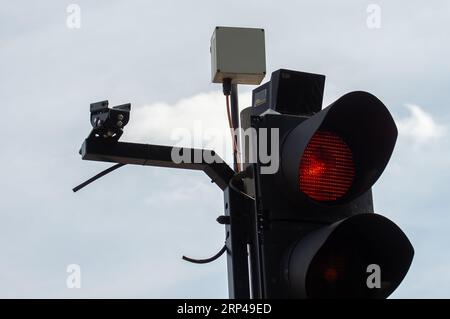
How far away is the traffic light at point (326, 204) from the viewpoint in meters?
3.32

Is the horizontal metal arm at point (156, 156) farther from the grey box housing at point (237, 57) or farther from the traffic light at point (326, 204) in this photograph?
the grey box housing at point (237, 57)

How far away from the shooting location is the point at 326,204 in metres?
3.50

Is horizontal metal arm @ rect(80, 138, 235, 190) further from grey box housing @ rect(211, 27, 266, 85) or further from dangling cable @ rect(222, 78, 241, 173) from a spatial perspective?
grey box housing @ rect(211, 27, 266, 85)

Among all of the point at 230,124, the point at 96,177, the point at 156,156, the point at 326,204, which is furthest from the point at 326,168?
the point at 96,177

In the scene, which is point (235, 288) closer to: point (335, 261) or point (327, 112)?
point (335, 261)

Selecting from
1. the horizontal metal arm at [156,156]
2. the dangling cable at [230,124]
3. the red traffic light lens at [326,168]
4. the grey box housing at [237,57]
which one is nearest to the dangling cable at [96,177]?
the horizontal metal arm at [156,156]

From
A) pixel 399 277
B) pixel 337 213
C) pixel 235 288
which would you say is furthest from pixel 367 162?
pixel 235 288

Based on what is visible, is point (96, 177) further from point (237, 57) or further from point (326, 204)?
point (326, 204)

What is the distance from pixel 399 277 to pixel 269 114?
30.8 inches

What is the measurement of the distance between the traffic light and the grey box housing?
37cm

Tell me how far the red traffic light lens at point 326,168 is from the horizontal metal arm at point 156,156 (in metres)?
0.41

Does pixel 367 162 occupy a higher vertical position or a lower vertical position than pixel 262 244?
higher

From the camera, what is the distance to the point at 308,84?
13.2 feet

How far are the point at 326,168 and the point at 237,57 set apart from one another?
785mm
